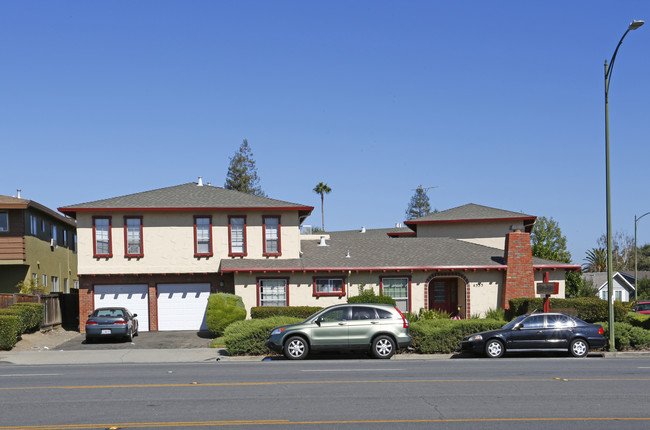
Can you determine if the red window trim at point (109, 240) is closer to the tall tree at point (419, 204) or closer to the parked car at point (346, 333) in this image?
the parked car at point (346, 333)

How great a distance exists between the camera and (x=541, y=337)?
21562 mm

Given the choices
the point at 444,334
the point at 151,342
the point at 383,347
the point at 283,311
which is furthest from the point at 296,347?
the point at 151,342

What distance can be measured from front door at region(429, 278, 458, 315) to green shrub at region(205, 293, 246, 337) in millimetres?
10507

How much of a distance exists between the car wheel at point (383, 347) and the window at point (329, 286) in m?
12.5

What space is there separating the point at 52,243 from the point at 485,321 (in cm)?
2774

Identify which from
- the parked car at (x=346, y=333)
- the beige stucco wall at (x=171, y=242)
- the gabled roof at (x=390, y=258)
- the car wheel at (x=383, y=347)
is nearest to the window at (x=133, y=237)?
the beige stucco wall at (x=171, y=242)

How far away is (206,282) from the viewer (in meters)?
34.0

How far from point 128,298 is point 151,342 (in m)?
5.42

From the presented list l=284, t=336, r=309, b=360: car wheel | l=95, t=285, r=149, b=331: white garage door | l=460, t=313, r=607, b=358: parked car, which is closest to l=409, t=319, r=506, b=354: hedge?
l=460, t=313, r=607, b=358: parked car

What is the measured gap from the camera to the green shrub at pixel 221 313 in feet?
94.3

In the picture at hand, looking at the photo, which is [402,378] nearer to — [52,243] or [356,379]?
[356,379]

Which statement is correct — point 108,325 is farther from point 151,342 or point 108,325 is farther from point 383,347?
point 383,347

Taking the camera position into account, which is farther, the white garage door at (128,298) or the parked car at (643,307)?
the parked car at (643,307)

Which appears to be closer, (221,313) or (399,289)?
(221,313)
